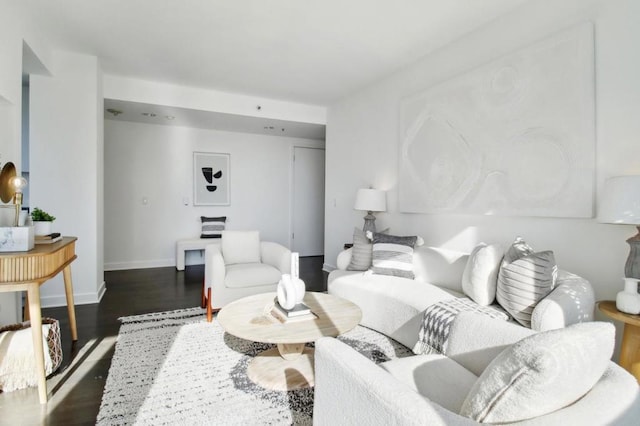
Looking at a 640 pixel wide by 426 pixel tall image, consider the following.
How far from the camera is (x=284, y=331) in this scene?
76.0 inches

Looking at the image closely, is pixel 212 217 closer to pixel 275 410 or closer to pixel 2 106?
pixel 2 106

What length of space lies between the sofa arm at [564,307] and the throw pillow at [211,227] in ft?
16.8

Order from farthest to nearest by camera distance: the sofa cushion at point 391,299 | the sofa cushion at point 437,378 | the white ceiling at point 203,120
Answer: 1. the white ceiling at point 203,120
2. the sofa cushion at point 391,299
3. the sofa cushion at point 437,378

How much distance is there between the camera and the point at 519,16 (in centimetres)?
273

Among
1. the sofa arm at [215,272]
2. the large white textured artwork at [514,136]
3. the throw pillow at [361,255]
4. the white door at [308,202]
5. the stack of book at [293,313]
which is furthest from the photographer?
the white door at [308,202]

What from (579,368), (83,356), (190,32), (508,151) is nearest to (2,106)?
(190,32)

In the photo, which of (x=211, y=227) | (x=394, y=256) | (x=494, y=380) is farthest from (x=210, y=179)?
(x=494, y=380)

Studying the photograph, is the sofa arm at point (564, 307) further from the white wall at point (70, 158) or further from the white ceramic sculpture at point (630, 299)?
the white wall at point (70, 158)

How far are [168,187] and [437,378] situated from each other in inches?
220

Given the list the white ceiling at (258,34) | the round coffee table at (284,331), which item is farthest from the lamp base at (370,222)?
the round coffee table at (284,331)

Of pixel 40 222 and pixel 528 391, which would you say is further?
pixel 40 222

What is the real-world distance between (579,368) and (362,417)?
23.9 inches

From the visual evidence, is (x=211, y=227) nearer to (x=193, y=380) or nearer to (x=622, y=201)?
(x=193, y=380)

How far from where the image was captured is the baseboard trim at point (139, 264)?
5.48 meters
